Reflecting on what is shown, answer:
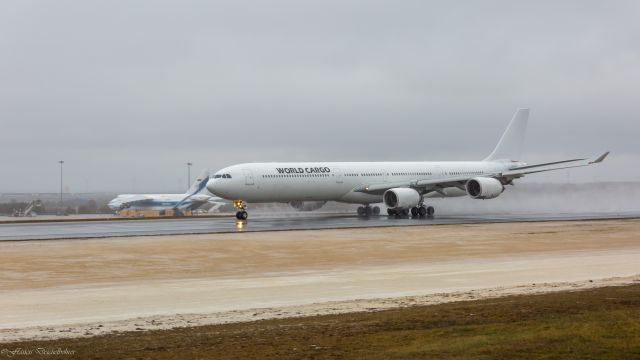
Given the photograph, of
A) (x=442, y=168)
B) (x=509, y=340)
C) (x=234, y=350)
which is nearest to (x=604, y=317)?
(x=509, y=340)

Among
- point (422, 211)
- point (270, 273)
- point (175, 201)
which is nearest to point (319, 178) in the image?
point (422, 211)

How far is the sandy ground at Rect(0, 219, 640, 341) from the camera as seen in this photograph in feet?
51.9

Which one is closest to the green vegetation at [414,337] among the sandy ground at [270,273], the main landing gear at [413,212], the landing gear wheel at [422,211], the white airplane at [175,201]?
the sandy ground at [270,273]

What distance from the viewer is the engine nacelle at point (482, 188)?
55188mm

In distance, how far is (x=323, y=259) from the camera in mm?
26953

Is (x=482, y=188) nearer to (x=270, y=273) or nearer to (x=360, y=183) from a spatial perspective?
(x=360, y=183)

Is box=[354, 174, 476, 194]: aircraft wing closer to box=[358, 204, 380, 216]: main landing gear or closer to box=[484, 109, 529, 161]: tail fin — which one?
box=[358, 204, 380, 216]: main landing gear

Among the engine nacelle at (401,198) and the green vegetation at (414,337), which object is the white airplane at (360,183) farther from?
the green vegetation at (414,337)

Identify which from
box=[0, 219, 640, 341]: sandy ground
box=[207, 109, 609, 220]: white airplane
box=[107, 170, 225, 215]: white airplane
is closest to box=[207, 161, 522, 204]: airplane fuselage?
box=[207, 109, 609, 220]: white airplane

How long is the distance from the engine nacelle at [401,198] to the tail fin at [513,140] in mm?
16855

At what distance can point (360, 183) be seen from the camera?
189 ft

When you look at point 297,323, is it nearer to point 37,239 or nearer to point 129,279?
point 129,279

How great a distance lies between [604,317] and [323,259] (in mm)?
14051

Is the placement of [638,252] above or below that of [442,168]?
below
